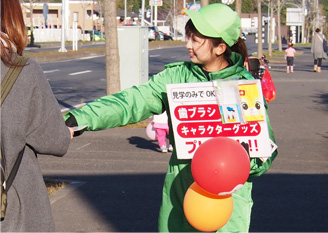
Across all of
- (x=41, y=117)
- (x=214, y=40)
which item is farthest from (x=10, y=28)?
(x=214, y=40)

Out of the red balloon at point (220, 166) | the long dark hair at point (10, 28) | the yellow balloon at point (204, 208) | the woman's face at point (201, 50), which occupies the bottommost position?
the yellow balloon at point (204, 208)

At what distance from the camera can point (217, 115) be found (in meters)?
3.70

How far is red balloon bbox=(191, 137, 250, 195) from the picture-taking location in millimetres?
3330

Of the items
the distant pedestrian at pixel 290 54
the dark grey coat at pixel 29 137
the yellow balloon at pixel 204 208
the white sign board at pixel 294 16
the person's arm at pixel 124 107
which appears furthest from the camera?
the white sign board at pixel 294 16

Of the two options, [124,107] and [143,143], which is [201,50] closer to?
[124,107]

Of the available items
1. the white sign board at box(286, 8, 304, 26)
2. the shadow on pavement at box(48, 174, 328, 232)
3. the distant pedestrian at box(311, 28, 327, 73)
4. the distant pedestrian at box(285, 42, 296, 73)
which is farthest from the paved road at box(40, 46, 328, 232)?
the white sign board at box(286, 8, 304, 26)

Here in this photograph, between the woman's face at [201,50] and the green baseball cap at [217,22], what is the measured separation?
0.23 feet

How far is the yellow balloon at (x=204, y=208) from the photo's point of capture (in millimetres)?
3436

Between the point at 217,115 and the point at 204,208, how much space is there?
515 millimetres

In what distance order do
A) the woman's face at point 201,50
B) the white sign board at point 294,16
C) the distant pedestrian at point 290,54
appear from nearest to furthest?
the woman's face at point 201,50 < the distant pedestrian at point 290,54 < the white sign board at point 294,16

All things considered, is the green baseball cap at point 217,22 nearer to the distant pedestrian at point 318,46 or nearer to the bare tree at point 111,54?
the bare tree at point 111,54

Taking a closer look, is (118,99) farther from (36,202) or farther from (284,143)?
(284,143)

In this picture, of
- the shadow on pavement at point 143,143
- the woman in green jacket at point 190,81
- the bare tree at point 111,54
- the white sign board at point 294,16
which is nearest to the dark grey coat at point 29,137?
the woman in green jacket at point 190,81

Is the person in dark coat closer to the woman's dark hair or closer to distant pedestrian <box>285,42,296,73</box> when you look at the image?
the woman's dark hair
